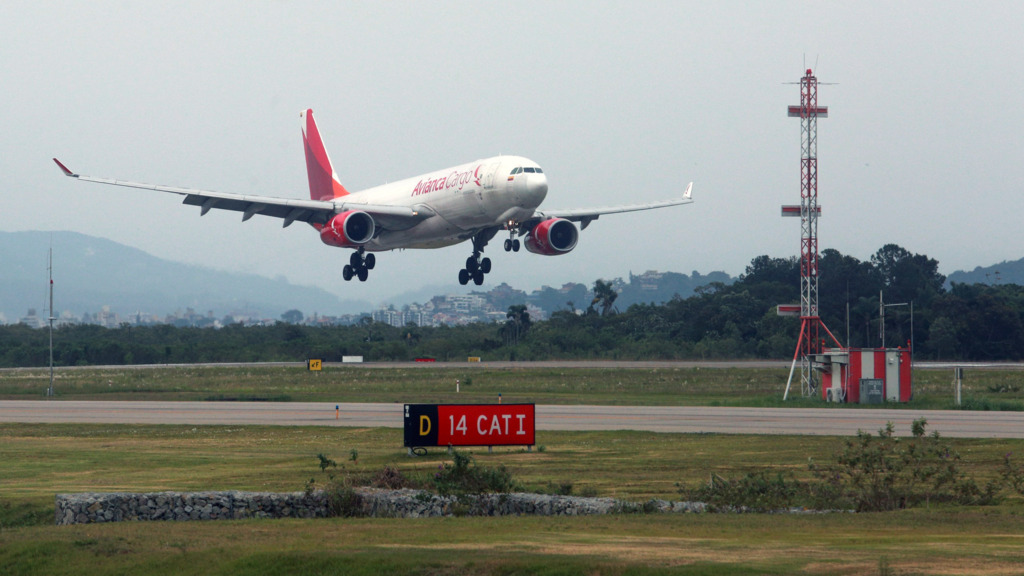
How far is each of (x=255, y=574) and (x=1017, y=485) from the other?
54.3ft

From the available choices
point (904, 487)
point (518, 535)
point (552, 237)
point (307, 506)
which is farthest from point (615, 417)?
point (518, 535)

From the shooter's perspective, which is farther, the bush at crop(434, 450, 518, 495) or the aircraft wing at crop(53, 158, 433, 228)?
the aircraft wing at crop(53, 158, 433, 228)

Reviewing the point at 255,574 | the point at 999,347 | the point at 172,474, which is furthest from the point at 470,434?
the point at 999,347

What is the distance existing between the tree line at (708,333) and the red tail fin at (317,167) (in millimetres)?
41439

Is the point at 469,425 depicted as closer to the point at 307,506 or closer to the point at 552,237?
the point at 307,506

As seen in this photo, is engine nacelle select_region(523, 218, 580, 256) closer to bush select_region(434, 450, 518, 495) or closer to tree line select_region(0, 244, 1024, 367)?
bush select_region(434, 450, 518, 495)

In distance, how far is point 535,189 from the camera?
162 ft

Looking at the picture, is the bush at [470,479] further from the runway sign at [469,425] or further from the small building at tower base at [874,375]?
the small building at tower base at [874,375]

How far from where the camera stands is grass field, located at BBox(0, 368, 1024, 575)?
15938mm

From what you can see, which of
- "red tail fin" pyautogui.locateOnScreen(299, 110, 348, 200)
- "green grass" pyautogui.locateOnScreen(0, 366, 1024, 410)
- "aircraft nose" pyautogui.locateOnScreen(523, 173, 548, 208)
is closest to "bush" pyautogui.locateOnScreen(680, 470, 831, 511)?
"aircraft nose" pyautogui.locateOnScreen(523, 173, 548, 208)

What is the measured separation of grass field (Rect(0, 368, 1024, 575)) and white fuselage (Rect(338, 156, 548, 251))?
13402 mm

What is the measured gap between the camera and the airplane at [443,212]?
50344 millimetres

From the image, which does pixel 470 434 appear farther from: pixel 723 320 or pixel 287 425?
pixel 723 320

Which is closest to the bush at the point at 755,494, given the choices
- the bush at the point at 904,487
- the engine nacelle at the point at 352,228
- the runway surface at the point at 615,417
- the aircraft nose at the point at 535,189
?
the bush at the point at 904,487
